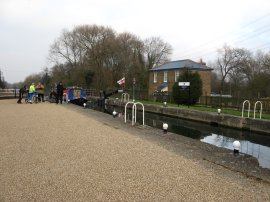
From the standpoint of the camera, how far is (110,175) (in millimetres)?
5301

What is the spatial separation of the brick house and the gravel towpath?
3692 cm

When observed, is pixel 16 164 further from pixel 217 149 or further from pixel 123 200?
pixel 217 149

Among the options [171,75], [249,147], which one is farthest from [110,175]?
[171,75]

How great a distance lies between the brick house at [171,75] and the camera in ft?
147

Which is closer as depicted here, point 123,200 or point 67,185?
point 123,200

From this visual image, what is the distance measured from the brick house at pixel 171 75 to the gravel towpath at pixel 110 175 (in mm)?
36924

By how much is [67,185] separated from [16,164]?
165 cm

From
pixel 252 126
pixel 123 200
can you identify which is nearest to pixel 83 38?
pixel 252 126

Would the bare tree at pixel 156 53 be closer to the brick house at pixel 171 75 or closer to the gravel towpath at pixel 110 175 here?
the brick house at pixel 171 75

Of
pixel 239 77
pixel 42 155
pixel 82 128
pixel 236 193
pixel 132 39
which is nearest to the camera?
pixel 236 193

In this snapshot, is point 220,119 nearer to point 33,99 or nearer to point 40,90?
point 40,90

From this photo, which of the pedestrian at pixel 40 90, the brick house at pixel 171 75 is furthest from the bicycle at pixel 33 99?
the brick house at pixel 171 75

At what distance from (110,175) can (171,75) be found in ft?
136

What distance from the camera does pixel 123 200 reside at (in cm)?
423
